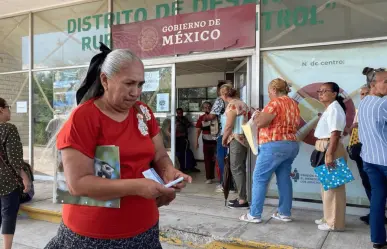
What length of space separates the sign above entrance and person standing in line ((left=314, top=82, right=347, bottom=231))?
5.41 ft

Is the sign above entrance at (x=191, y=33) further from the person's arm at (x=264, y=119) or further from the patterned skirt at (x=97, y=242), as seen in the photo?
the patterned skirt at (x=97, y=242)

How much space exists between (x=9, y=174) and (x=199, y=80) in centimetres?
664

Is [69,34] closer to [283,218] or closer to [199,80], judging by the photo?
[199,80]

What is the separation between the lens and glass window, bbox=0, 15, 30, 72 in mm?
7137

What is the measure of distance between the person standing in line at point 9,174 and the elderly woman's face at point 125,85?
214cm

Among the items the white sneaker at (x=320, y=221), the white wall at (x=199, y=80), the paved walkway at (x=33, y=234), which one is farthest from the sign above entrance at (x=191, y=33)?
the white wall at (x=199, y=80)

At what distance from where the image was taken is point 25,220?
4.95 m

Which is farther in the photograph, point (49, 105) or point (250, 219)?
point (49, 105)

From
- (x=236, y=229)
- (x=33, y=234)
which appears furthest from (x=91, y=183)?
(x=33, y=234)

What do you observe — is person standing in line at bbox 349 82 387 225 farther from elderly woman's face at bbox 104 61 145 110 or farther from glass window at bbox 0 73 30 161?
glass window at bbox 0 73 30 161

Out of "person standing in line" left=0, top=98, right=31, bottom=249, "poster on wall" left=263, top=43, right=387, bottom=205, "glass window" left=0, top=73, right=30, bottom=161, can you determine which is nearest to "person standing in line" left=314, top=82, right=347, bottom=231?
"poster on wall" left=263, top=43, right=387, bottom=205

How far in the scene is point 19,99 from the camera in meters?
7.29

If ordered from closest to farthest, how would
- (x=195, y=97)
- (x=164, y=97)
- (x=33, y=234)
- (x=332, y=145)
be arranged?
(x=332, y=145), (x=33, y=234), (x=164, y=97), (x=195, y=97)

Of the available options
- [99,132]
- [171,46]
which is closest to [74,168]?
[99,132]
